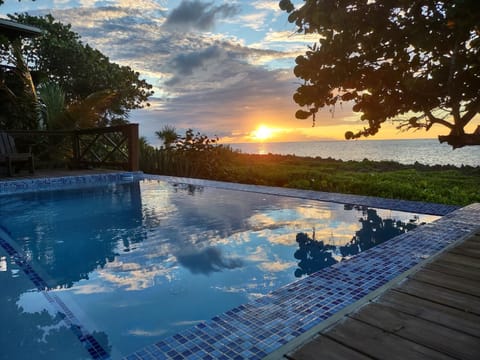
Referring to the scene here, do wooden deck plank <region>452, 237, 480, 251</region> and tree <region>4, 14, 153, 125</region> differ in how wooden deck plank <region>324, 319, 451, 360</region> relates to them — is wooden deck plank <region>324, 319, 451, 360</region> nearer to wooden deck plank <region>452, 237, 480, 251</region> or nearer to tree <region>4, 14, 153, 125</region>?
wooden deck plank <region>452, 237, 480, 251</region>

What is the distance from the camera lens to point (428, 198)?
19.6 ft

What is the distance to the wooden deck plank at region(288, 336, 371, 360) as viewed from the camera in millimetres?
1368

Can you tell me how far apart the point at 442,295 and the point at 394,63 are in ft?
4.22

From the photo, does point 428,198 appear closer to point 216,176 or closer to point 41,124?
point 216,176

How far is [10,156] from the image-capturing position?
Answer: 747cm

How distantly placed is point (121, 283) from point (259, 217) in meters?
2.68

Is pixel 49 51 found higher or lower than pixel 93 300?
higher

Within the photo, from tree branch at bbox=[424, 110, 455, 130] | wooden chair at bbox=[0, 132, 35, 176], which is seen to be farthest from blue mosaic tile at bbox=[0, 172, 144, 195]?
tree branch at bbox=[424, 110, 455, 130]

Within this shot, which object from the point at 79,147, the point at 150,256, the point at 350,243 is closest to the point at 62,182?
the point at 79,147

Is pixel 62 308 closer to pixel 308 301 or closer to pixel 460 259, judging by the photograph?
pixel 308 301

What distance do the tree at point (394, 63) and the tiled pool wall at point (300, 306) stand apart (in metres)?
1.06

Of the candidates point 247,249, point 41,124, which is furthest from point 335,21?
point 41,124

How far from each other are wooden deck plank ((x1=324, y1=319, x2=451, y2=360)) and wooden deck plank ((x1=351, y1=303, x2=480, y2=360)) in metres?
0.04

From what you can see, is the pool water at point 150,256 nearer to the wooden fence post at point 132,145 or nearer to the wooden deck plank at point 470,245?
the wooden deck plank at point 470,245
